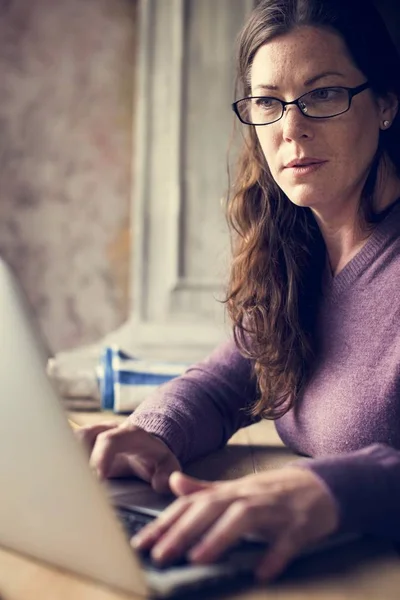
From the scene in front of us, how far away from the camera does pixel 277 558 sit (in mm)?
705

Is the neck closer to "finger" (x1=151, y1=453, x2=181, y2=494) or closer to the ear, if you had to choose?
the ear

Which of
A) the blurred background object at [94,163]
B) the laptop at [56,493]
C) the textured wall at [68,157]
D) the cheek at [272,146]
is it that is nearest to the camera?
the laptop at [56,493]

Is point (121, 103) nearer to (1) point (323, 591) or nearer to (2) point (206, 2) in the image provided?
(2) point (206, 2)

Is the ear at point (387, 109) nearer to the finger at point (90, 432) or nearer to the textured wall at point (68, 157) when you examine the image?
the finger at point (90, 432)

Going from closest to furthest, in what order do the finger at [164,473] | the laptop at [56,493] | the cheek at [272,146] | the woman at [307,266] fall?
1. the laptop at [56,493]
2. the finger at [164,473]
3. the woman at [307,266]
4. the cheek at [272,146]

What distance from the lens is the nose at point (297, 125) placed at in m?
1.15

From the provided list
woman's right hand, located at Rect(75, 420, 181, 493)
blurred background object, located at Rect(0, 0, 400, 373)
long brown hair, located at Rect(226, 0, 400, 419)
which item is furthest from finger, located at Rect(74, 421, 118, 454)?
blurred background object, located at Rect(0, 0, 400, 373)

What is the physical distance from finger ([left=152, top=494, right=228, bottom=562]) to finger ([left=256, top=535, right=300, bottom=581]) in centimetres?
6

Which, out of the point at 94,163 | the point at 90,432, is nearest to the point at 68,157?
the point at 94,163

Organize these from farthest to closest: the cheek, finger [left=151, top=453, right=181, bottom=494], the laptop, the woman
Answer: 1. the cheek
2. the woman
3. finger [left=151, top=453, right=181, bottom=494]
4. the laptop

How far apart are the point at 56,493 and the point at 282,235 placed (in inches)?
30.7

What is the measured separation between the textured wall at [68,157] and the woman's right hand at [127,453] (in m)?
1.78

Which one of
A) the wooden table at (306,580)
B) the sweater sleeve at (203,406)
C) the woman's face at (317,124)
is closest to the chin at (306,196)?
the woman's face at (317,124)

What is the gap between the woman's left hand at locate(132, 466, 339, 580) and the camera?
2.26 feet
